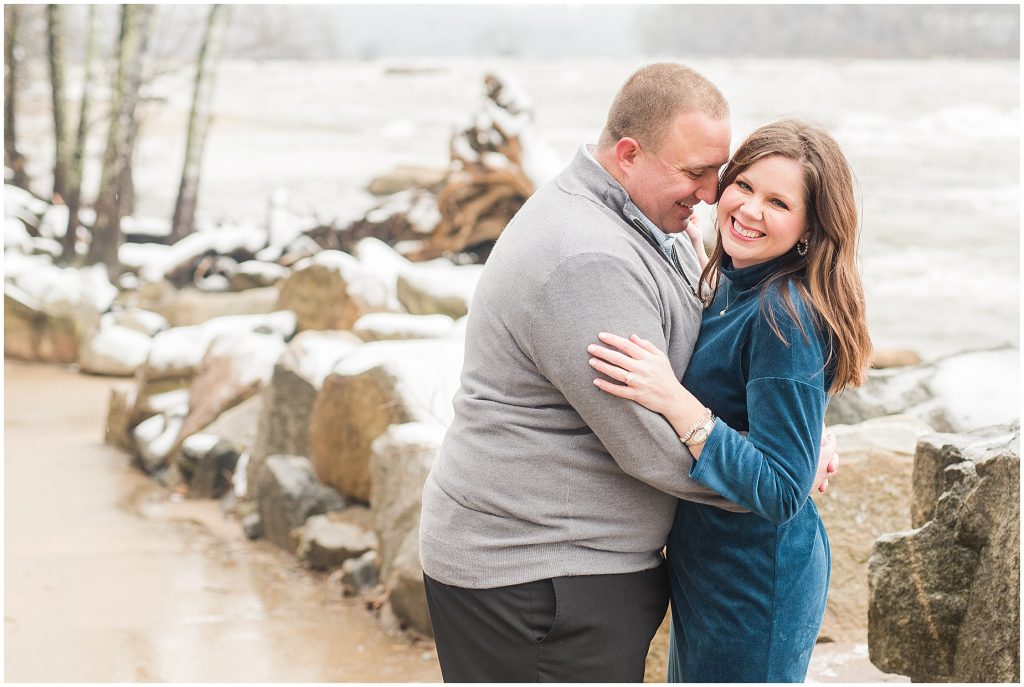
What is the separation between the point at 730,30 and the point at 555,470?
2120 cm

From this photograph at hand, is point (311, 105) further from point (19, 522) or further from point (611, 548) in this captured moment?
point (611, 548)

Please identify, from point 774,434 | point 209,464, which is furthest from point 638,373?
point 209,464

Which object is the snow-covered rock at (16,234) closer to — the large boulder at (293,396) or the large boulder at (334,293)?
the large boulder at (334,293)

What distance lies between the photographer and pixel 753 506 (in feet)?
6.42

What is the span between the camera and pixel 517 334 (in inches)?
79.7

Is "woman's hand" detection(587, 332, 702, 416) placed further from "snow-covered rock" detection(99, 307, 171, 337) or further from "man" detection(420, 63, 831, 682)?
"snow-covered rock" detection(99, 307, 171, 337)

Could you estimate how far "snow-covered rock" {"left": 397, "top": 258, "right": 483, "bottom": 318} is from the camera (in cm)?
781

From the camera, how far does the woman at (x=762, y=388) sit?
1942 millimetres

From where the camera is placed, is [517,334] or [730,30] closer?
[517,334]

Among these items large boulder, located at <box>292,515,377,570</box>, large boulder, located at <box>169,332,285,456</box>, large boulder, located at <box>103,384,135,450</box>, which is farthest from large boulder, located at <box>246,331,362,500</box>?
large boulder, located at <box>103,384,135,450</box>

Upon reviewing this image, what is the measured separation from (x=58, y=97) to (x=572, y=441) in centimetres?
1459

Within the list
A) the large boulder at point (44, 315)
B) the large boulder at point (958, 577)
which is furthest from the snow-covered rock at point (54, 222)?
the large boulder at point (958, 577)

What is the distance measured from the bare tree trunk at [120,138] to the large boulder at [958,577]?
475 inches

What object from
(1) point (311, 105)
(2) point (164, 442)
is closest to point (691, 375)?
(2) point (164, 442)
